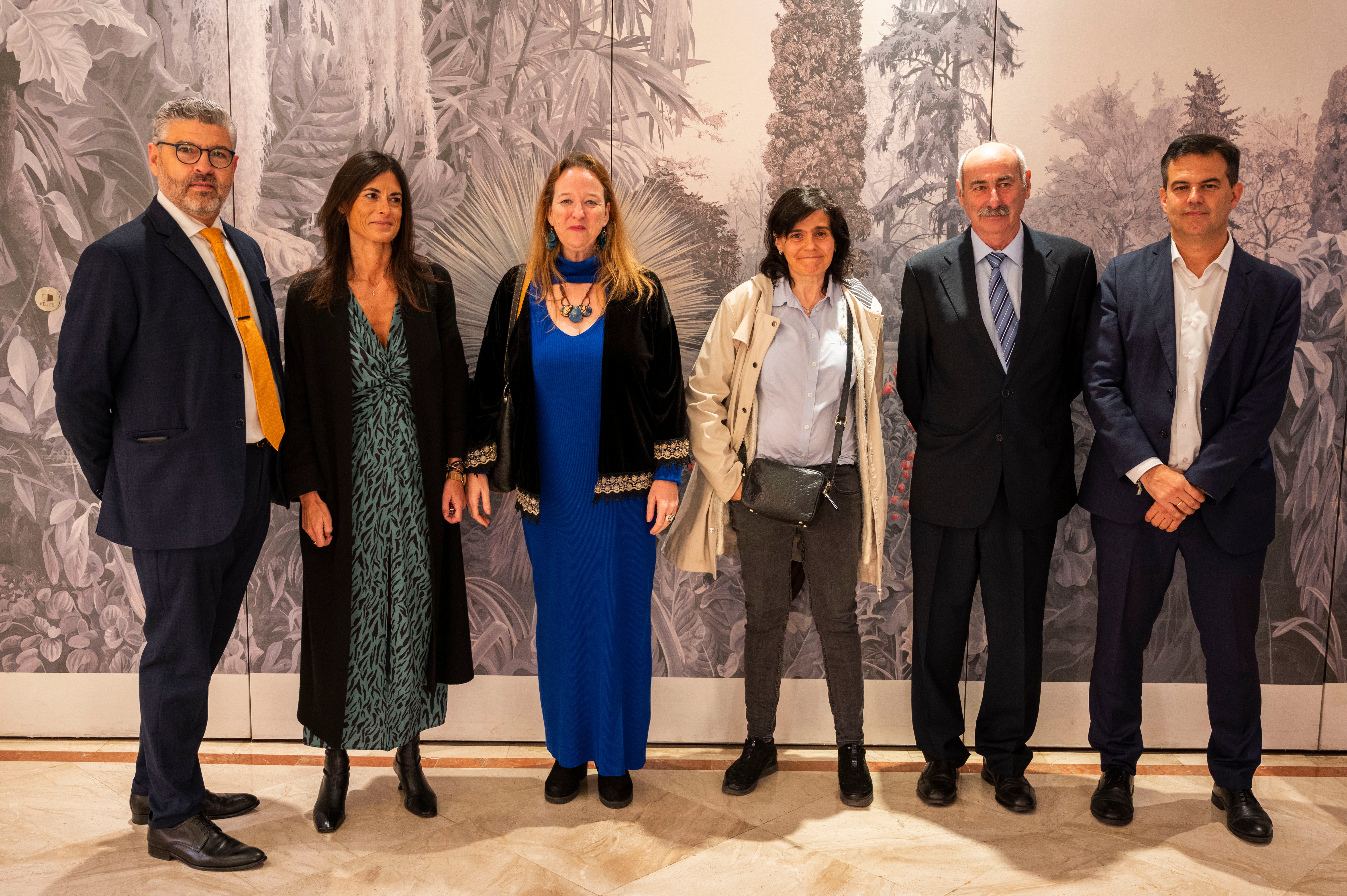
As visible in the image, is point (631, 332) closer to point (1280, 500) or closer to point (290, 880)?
point (290, 880)

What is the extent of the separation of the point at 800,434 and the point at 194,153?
2.00 metres

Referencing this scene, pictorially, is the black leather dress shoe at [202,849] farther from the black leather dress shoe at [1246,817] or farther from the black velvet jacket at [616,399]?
the black leather dress shoe at [1246,817]

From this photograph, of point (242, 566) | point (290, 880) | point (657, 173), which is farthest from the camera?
point (657, 173)

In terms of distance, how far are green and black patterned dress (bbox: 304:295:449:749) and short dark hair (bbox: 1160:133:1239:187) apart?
2.54 metres

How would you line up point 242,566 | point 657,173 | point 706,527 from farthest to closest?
1. point 657,173
2. point 706,527
3. point 242,566

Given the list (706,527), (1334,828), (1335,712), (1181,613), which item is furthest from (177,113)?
(1335,712)

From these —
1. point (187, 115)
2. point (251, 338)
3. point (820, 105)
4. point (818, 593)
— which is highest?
point (820, 105)

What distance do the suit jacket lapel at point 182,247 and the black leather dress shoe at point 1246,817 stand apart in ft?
11.4

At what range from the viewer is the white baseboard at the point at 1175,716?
359 centimetres

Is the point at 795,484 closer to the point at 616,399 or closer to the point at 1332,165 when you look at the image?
the point at 616,399

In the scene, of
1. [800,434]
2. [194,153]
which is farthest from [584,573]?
[194,153]

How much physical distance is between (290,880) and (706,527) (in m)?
1.63

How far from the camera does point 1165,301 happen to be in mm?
2949

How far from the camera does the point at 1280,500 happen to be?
3.52 metres
